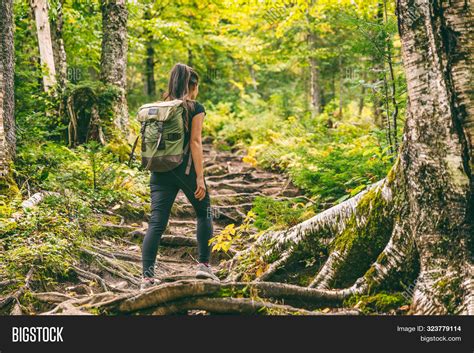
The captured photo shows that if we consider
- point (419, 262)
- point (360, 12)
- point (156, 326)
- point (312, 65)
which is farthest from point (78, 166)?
point (312, 65)

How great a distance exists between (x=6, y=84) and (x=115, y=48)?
15.0ft

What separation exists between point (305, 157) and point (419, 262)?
6.03 meters

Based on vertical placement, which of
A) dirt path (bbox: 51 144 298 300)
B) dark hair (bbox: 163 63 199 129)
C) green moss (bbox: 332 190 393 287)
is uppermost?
dark hair (bbox: 163 63 199 129)

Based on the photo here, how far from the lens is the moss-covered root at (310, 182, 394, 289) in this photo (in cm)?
464

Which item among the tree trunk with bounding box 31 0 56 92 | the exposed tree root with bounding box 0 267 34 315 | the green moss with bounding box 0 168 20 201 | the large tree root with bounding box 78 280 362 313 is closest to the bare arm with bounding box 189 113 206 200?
the large tree root with bounding box 78 280 362 313

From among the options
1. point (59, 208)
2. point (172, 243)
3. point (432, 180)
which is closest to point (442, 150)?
point (432, 180)

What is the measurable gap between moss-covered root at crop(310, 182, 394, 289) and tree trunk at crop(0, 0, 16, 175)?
5397 mm

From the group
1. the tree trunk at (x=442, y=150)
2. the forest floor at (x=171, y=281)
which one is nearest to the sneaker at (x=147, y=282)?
the forest floor at (x=171, y=281)

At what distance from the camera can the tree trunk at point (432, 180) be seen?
3.98 m

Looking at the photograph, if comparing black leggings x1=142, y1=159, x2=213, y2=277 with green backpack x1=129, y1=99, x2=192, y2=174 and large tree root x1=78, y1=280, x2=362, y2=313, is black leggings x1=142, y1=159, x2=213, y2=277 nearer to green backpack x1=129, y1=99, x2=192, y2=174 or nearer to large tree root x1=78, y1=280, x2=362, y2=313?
green backpack x1=129, y1=99, x2=192, y2=174

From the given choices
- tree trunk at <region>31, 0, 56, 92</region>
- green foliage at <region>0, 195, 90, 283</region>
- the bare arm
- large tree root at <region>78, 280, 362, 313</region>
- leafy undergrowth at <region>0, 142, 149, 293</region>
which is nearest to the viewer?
large tree root at <region>78, 280, 362, 313</region>

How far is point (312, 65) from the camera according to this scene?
704 inches

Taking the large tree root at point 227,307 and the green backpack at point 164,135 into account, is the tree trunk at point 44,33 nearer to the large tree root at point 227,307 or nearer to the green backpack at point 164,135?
the green backpack at point 164,135

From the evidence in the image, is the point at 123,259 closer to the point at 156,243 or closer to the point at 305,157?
the point at 156,243
